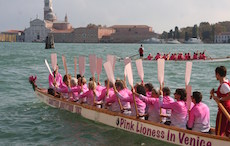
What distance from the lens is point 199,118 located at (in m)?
6.80

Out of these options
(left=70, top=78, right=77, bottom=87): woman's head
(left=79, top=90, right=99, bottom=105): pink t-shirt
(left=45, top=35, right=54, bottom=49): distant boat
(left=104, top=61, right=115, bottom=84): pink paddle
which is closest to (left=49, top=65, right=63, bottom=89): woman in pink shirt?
(left=70, top=78, right=77, bottom=87): woman's head

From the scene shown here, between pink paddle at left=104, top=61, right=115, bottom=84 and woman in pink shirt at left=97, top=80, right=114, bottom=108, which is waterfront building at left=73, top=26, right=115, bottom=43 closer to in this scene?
woman in pink shirt at left=97, top=80, right=114, bottom=108

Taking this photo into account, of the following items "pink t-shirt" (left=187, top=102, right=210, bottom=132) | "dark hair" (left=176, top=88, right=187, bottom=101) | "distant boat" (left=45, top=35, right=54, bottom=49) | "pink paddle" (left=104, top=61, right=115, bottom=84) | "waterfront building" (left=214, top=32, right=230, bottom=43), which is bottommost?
"pink t-shirt" (left=187, top=102, right=210, bottom=132)

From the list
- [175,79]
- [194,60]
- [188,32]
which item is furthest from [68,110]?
[188,32]

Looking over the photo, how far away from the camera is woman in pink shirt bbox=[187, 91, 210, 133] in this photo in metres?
6.69

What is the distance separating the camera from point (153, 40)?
139 m

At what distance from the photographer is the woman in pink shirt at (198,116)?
6688mm

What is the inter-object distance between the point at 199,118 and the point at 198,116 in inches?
1.6

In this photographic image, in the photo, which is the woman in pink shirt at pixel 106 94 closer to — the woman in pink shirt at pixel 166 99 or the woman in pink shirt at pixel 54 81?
the woman in pink shirt at pixel 166 99

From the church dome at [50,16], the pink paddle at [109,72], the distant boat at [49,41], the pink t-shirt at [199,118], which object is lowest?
the pink t-shirt at [199,118]

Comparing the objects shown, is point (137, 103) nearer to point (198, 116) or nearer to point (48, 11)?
point (198, 116)

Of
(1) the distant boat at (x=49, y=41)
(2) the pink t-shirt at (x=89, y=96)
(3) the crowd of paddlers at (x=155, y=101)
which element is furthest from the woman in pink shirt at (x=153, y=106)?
(1) the distant boat at (x=49, y=41)

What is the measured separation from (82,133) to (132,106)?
5.22 feet

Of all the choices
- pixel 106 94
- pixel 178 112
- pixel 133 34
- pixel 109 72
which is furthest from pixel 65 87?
pixel 133 34
